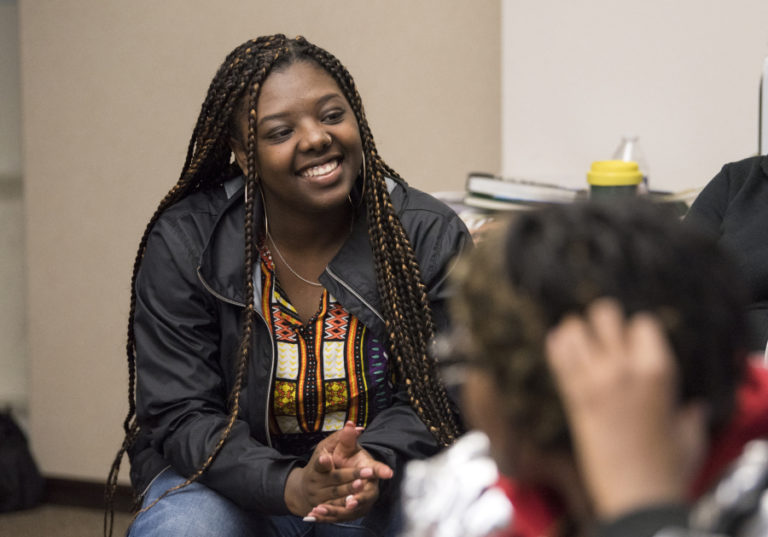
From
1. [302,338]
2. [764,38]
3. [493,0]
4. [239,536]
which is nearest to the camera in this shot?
[239,536]

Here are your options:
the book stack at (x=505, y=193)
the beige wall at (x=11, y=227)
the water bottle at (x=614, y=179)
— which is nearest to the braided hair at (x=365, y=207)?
the book stack at (x=505, y=193)

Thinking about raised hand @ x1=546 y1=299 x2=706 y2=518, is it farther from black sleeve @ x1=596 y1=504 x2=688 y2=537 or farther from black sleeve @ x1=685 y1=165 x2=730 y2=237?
black sleeve @ x1=685 y1=165 x2=730 y2=237

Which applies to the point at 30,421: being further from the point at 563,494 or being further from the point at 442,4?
the point at 563,494

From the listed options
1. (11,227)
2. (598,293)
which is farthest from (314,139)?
(11,227)

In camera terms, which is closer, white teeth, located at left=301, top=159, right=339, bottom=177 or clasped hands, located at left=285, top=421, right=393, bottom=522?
clasped hands, located at left=285, top=421, right=393, bottom=522

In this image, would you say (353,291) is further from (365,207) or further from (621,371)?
(621,371)

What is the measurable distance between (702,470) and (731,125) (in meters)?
1.68

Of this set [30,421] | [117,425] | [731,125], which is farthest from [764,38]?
[30,421]

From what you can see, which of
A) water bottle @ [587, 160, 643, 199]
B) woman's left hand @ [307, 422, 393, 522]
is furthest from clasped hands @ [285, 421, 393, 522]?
water bottle @ [587, 160, 643, 199]

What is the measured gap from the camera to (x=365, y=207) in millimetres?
1647

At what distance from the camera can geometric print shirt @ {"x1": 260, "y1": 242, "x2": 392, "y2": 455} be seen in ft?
5.05

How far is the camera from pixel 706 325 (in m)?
0.56

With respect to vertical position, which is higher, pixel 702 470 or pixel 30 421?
pixel 702 470

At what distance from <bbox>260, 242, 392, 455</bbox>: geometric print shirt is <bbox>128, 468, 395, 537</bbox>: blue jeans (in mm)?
125
